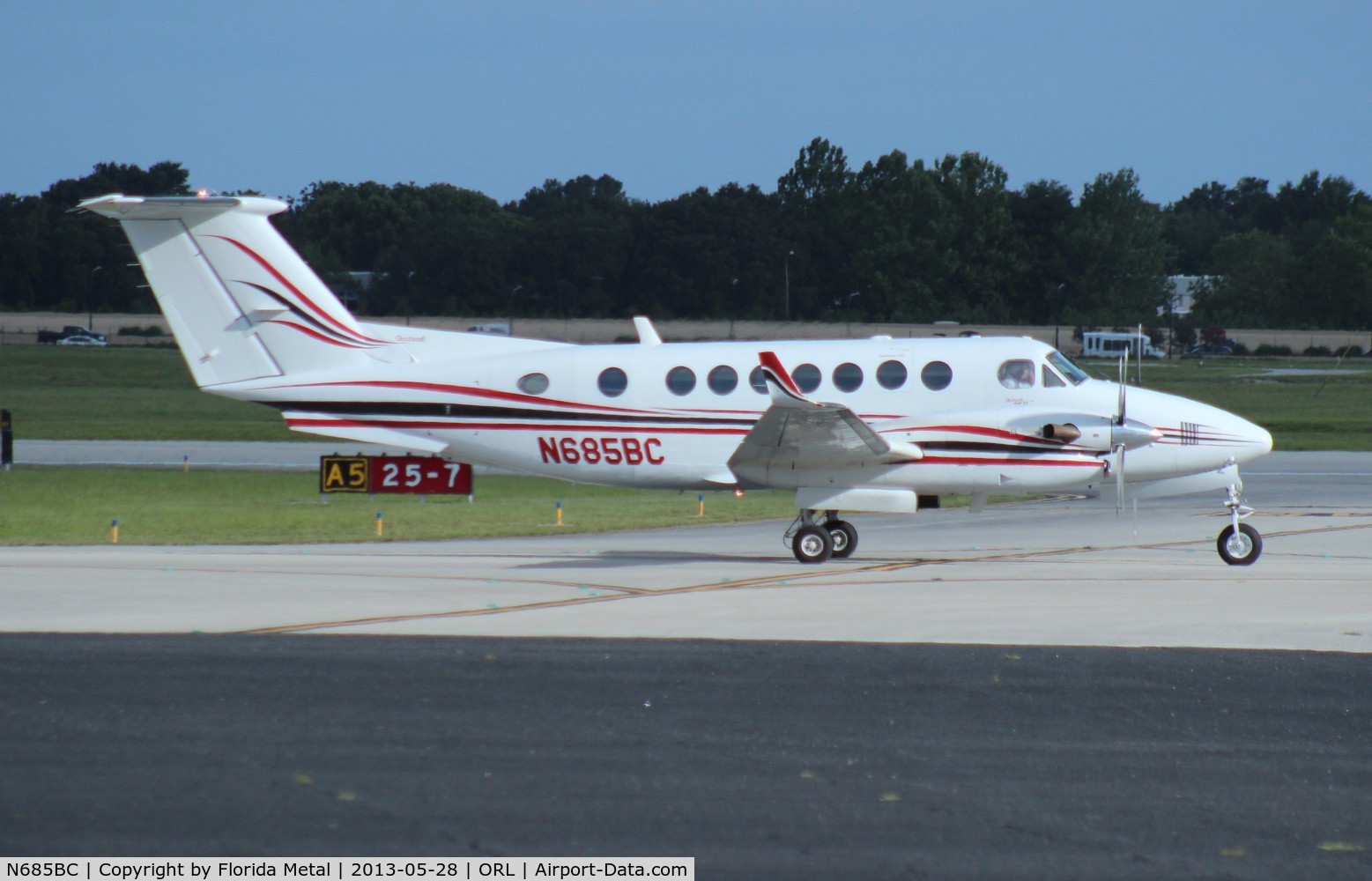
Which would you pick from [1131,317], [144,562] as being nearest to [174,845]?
[144,562]

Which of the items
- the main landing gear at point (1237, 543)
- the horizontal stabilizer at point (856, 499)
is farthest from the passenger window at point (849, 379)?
the main landing gear at point (1237, 543)

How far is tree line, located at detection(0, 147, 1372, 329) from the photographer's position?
47781 mm

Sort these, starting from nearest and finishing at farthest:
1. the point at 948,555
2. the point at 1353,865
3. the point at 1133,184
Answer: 1. the point at 1353,865
2. the point at 948,555
3. the point at 1133,184

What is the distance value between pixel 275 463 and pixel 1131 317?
5499 centimetres

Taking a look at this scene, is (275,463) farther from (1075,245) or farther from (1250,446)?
(1075,245)

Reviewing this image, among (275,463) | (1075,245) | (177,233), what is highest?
(1075,245)

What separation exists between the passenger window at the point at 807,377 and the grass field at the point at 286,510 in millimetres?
5956

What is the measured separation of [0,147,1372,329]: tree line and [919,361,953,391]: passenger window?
25.9 metres

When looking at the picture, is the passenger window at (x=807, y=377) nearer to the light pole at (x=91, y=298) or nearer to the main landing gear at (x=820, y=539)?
the main landing gear at (x=820, y=539)

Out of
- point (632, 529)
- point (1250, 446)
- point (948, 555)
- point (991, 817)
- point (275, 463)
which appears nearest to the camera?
point (991, 817)

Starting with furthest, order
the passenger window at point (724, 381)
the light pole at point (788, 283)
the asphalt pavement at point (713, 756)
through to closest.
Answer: the light pole at point (788, 283) < the passenger window at point (724, 381) < the asphalt pavement at point (713, 756)

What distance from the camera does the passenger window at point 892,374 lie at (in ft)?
55.1

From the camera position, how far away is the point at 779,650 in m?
10.5

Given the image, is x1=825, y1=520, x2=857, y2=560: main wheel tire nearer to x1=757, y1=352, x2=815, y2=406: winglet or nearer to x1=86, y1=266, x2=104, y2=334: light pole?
x1=757, y1=352, x2=815, y2=406: winglet
